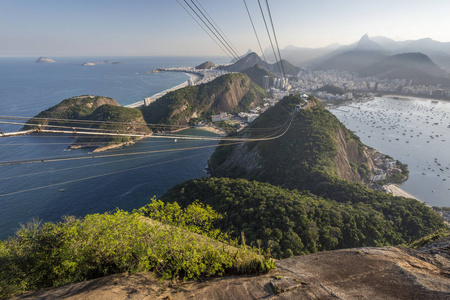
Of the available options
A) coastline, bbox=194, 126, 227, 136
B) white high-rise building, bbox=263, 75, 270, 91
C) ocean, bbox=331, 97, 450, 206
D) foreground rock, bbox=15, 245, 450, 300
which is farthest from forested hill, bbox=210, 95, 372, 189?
white high-rise building, bbox=263, 75, 270, 91

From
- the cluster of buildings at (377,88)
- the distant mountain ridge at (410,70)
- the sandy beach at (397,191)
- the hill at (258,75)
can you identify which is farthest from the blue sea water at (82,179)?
the distant mountain ridge at (410,70)

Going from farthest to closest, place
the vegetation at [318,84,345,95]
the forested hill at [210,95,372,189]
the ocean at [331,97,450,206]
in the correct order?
the vegetation at [318,84,345,95] → the ocean at [331,97,450,206] → the forested hill at [210,95,372,189]

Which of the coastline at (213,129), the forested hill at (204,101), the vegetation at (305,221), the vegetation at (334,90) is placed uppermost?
the vegetation at (334,90)

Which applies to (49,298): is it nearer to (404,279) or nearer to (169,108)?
(404,279)

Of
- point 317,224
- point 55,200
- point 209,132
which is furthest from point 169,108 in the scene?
point 317,224

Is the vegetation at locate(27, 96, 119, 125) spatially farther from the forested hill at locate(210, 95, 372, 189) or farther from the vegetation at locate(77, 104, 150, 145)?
the forested hill at locate(210, 95, 372, 189)

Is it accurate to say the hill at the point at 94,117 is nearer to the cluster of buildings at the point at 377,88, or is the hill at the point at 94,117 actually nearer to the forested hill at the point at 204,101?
the forested hill at the point at 204,101
